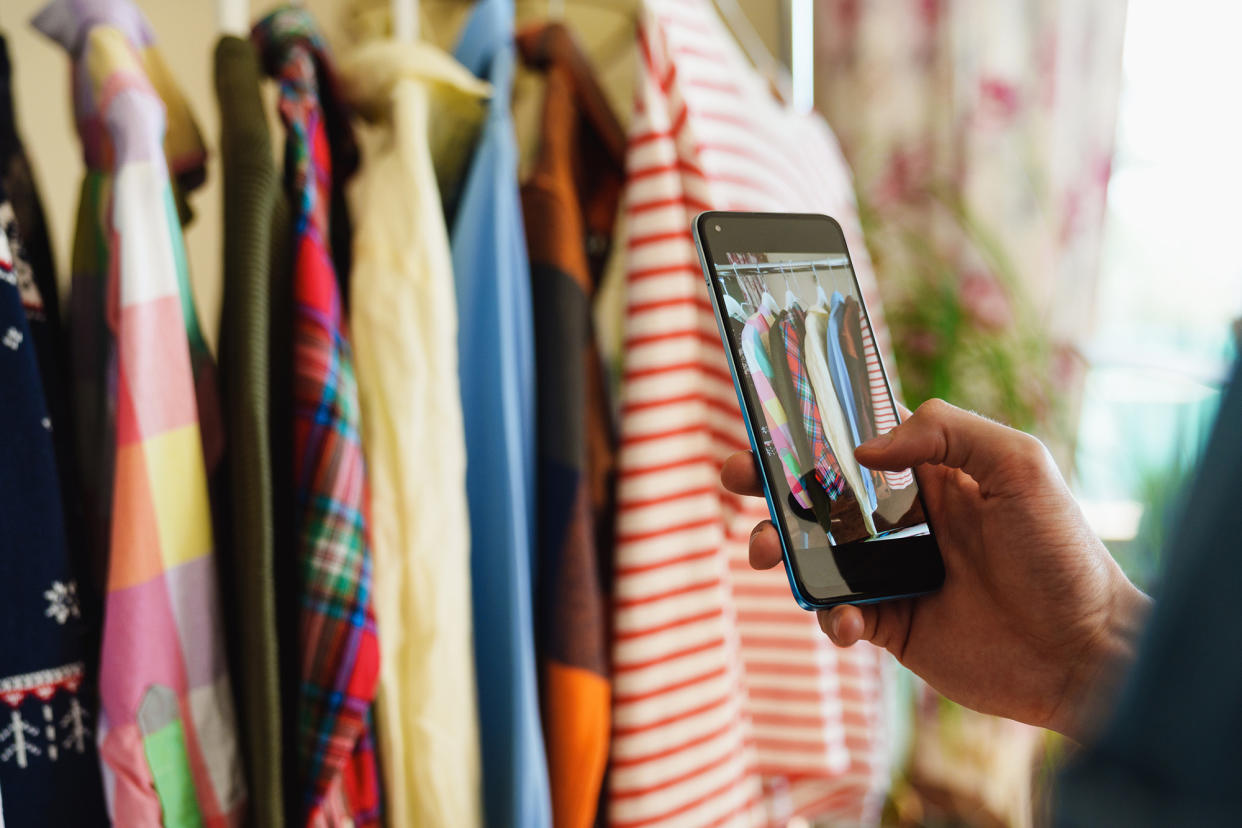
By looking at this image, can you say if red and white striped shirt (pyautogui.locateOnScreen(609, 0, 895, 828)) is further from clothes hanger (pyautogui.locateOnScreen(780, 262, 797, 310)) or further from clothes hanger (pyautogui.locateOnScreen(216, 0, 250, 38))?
clothes hanger (pyautogui.locateOnScreen(216, 0, 250, 38))

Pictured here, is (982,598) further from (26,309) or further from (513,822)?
(26,309)

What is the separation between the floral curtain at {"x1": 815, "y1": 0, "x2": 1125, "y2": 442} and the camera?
1.12 metres

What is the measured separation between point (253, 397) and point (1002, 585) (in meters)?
0.45

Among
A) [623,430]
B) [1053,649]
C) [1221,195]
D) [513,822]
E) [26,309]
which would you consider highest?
[1221,195]

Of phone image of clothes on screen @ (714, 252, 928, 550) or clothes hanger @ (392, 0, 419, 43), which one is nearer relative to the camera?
phone image of clothes on screen @ (714, 252, 928, 550)

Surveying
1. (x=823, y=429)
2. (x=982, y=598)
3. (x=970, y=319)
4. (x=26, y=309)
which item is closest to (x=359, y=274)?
(x=26, y=309)

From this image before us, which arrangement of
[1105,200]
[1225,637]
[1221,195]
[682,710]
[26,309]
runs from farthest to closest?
1. [1105,200]
2. [1221,195]
3. [682,710]
4. [26,309]
5. [1225,637]

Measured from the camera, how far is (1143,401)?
→ 3.64ft

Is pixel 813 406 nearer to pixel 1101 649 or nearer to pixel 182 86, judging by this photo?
pixel 1101 649

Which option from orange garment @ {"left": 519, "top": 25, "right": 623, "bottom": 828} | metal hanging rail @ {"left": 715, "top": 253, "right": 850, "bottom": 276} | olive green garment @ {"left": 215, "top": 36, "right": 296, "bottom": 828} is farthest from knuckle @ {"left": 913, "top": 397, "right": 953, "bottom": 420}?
olive green garment @ {"left": 215, "top": 36, "right": 296, "bottom": 828}

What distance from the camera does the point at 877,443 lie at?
0.46 m

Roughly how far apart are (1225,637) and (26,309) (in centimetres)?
A: 55

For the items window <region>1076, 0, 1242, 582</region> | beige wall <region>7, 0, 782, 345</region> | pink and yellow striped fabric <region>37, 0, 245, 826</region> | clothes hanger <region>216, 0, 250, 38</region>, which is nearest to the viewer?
pink and yellow striped fabric <region>37, 0, 245, 826</region>

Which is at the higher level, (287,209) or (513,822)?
(287,209)
